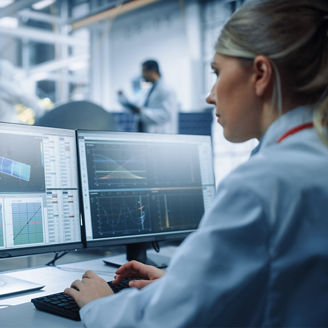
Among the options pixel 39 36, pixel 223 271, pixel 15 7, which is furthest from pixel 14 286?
pixel 39 36

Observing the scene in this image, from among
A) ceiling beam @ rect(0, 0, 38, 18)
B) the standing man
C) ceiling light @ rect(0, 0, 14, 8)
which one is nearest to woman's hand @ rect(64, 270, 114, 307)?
the standing man

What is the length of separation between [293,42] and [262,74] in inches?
2.4

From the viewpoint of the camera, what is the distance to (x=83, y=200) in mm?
1129

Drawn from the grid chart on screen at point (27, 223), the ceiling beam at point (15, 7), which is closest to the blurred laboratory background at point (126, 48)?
the ceiling beam at point (15, 7)

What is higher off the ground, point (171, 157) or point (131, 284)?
point (171, 157)

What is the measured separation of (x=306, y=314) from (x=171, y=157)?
2.76 ft

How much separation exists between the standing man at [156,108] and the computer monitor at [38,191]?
2.46 metres

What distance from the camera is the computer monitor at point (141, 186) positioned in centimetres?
116

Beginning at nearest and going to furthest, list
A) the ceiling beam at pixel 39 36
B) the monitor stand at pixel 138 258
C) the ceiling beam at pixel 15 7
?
the monitor stand at pixel 138 258
the ceiling beam at pixel 15 7
the ceiling beam at pixel 39 36

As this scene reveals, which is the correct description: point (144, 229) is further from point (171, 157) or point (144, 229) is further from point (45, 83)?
point (45, 83)

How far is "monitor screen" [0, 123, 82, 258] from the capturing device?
39.2 inches

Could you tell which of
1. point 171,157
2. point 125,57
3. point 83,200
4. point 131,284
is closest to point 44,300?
point 131,284

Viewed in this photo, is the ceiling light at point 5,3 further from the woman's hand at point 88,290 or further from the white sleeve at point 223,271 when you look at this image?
the white sleeve at point 223,271

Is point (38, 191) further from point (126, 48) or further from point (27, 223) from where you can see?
point (126, 48)
